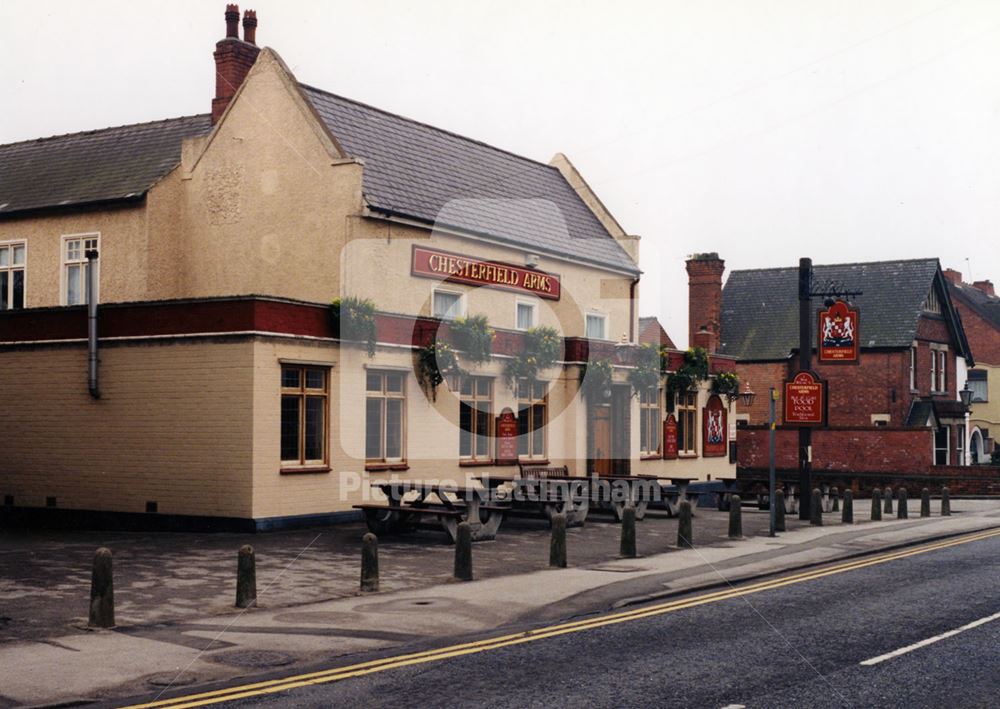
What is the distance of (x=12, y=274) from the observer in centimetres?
3200

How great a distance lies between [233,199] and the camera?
95.1ft

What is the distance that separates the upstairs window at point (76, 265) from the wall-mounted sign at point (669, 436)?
17337 mm

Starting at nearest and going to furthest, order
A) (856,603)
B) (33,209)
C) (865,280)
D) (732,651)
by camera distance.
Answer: (732,651), (856,603), (33,209), (865,280)

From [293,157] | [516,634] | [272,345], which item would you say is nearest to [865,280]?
[293,157]

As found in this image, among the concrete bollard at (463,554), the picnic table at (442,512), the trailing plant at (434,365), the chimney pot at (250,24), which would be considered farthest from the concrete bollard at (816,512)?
the chimney pot at (250,24)

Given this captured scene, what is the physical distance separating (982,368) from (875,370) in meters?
20.0

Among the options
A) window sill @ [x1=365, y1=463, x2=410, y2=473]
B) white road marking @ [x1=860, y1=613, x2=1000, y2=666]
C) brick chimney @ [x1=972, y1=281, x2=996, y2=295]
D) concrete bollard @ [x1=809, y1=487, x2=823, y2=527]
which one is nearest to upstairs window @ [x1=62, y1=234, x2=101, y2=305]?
window sill @ [x1=365, y1=463, x2=410, y2=473]

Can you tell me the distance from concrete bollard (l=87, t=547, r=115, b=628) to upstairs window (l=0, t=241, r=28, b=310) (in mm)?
21972

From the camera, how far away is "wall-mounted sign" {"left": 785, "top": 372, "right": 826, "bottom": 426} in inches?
1014

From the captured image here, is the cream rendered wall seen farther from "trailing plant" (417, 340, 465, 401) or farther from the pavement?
"trailing plant" (417, 340, 465, 401)

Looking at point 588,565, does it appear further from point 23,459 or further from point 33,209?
point 33,209

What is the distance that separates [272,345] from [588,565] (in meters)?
8.15

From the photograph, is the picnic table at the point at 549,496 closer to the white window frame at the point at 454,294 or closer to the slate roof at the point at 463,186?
the white window frame at the point at 454,294

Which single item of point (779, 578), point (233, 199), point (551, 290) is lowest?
point (779, 578)
